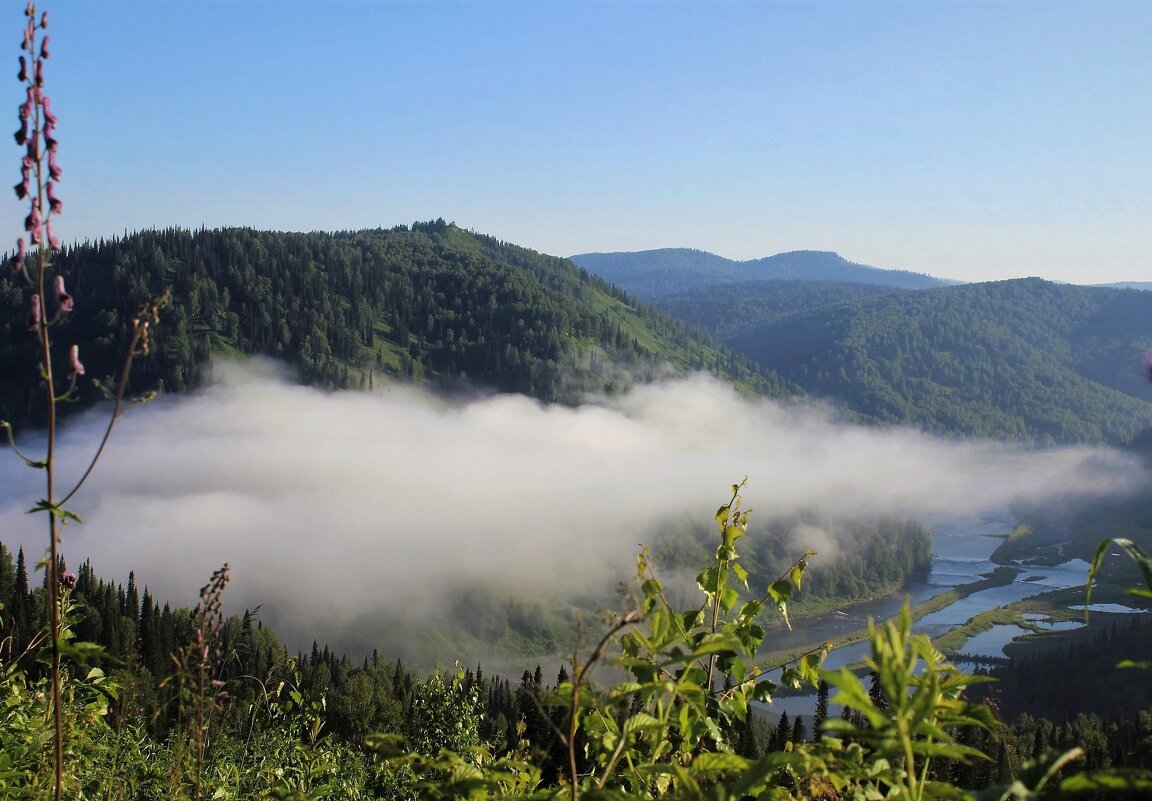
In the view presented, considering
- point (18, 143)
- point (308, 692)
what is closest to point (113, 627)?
point (308, 692)

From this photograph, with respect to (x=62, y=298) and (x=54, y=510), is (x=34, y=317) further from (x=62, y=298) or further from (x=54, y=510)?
(x=54, y=510)

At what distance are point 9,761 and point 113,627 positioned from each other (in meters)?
94.7

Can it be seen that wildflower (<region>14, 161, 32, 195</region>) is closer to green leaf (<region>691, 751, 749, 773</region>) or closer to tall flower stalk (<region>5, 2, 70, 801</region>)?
tall flower stalk (<region>5, 2, 70, 801</region>)

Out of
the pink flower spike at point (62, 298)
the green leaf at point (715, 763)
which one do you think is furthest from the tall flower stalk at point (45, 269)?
the green leaf at point (715, 763)

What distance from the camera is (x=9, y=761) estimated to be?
15.8 ft

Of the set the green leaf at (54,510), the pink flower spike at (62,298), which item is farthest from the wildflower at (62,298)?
the green leaf at (54,510)

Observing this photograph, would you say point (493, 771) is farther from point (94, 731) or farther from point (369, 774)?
point (369, 774)

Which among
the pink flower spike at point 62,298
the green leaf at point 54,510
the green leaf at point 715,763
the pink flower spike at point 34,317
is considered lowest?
the green leaf at point 715,763

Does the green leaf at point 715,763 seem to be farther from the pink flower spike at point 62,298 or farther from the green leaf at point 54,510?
the pink flower spike at point 62,298

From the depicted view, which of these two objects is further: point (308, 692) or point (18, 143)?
point (308, 692)

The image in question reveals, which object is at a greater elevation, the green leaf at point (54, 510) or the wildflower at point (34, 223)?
the wildflower at point (34, 223)

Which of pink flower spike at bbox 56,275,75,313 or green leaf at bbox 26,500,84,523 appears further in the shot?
pink flower spike at bbox 56,275,75,313

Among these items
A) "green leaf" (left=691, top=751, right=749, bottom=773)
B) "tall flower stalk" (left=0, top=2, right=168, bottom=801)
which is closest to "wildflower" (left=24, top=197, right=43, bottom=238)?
"tall flower stalk" (left=0, top=2, right=168, bottom=801)

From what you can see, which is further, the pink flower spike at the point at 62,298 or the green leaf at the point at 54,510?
the pink flower spike at the point at 62,298
